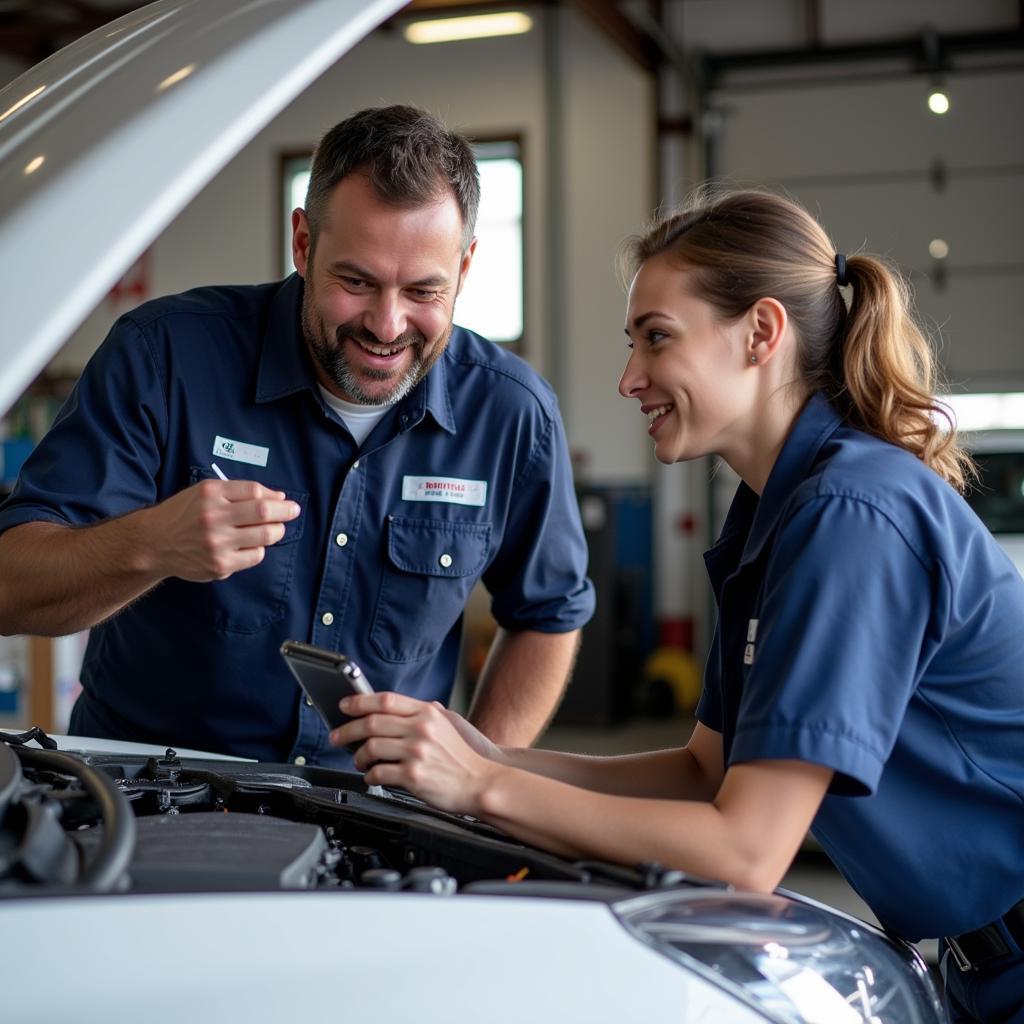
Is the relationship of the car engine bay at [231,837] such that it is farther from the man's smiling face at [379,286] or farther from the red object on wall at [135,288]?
the red object on wall at [135,288]

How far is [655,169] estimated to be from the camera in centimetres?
891

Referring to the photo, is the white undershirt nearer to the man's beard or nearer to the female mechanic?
the man's beard

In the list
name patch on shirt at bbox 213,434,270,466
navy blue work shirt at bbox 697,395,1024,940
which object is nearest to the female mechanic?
navy blue work shirt at bbox 697,395,1024,940

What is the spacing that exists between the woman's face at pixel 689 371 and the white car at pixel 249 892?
0.46m

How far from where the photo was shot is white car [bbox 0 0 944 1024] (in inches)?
36.9

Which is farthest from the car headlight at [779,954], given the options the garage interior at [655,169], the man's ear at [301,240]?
the garage interior at [655,169]

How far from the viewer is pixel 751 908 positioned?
112cm

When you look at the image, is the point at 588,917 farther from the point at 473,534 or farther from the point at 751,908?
the point at 473,534

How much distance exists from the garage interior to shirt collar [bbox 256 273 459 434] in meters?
5.49

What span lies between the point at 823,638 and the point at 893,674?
82 mm

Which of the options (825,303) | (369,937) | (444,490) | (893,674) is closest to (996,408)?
(444,490)

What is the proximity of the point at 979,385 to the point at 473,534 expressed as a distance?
6576mm

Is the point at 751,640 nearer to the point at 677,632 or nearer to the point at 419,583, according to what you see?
the point at 419,583

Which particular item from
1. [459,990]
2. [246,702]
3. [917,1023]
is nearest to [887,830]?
[917,1023]
